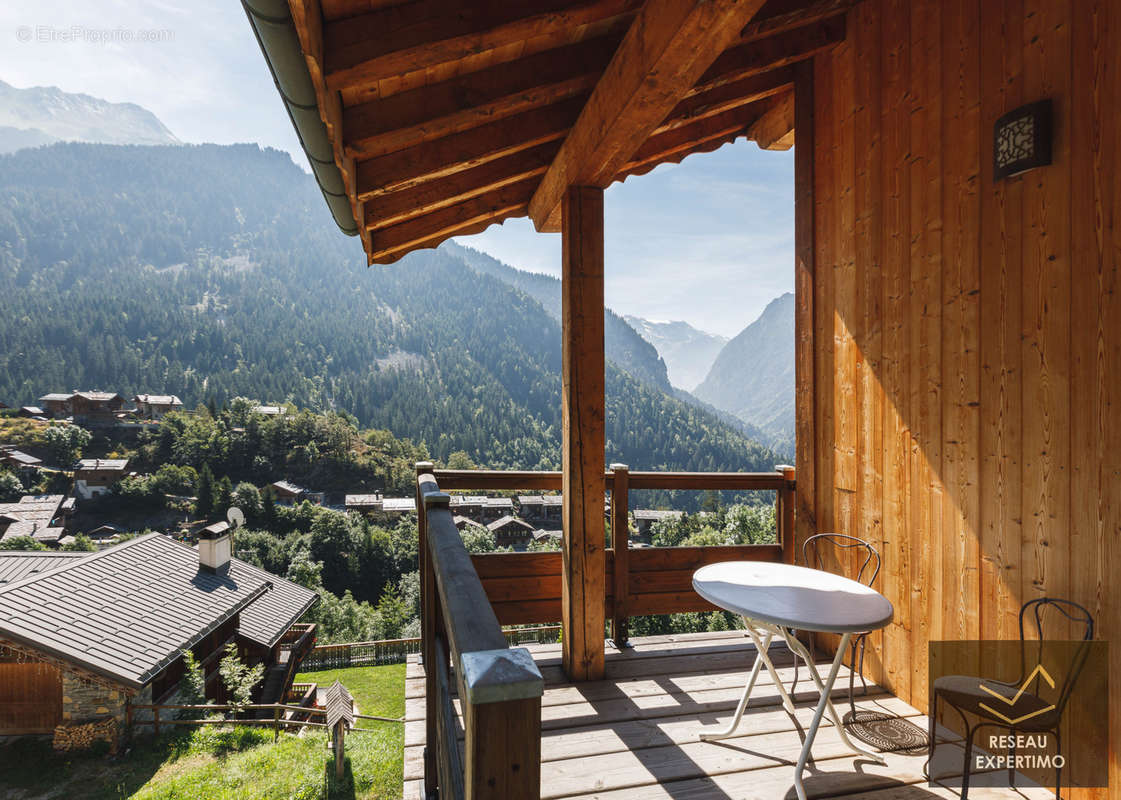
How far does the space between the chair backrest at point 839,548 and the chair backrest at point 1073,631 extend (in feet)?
2.03

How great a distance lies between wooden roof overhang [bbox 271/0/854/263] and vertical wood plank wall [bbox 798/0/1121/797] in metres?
0.60

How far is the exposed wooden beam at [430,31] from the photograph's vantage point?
1.49 m

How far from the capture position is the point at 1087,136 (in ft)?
5.44

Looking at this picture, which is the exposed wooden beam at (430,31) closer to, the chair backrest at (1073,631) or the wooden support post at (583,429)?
the wooden support post at (583,429)

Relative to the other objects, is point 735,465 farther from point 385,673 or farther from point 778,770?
point 778,770

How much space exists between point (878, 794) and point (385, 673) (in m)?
21.4

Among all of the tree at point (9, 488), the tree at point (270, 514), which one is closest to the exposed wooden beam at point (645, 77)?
the tree at point (270, 514)

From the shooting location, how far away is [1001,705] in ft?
5.12

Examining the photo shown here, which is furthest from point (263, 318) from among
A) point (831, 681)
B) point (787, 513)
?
point (831, 681)

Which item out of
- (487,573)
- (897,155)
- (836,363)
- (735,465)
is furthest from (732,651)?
Answer: (735,465)

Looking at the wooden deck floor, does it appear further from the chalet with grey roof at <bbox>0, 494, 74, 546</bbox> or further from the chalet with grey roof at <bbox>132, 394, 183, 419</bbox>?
the chalet with grey roof at <bbox>132, 394, 183, 419</bbox>

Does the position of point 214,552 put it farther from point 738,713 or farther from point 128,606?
point 738,713

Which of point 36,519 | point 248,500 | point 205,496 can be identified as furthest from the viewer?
point 248,500

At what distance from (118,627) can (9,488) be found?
46.9 meters
